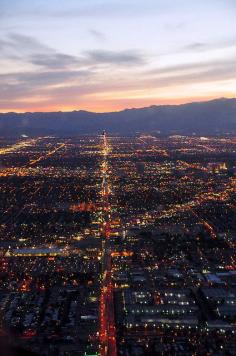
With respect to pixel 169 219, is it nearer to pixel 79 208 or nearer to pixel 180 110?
pixel 79 208

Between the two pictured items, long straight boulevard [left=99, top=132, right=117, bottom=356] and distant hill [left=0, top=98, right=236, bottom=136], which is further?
distant hill [left=0, top=98, right=236, bottom=136]

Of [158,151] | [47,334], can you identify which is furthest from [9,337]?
[158,151]

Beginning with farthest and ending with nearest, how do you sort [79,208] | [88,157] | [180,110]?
[180,110] → [88,157] → [79,208]

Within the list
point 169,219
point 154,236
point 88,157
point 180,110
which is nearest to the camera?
point 154,236

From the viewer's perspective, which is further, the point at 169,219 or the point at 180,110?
the point at 180,110

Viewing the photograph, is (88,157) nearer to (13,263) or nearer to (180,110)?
(13,263)

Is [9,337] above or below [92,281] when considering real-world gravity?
above

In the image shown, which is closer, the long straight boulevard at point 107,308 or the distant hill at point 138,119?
the long straight boulevard at point 107,308

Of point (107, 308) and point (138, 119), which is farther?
point (138, 119)
